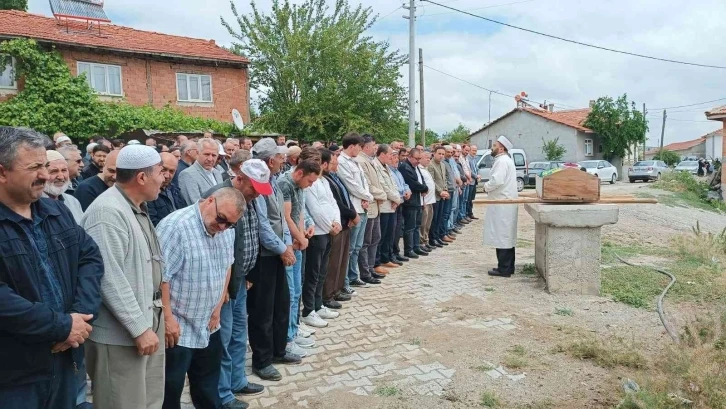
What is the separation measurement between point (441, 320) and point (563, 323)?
1221 millimetres

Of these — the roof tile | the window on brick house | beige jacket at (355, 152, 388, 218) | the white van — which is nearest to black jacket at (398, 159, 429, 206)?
beige jacket at (355, 152, 388, 218)

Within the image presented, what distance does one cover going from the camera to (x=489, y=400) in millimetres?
3637

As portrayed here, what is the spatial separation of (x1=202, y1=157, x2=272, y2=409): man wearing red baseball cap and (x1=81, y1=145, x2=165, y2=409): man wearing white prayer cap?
0.63m

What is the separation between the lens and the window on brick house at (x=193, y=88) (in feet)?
63.4

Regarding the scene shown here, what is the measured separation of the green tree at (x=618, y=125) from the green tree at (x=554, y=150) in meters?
2.52

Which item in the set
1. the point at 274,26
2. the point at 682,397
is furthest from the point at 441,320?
the point at 274,26

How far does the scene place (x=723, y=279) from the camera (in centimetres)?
646

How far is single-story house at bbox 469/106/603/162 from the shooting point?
36.2 meters

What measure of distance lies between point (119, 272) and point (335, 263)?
11.2ft

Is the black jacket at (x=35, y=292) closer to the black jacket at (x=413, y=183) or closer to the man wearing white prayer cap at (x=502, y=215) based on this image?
the man wearing white prayer cap at (x=502, y=215)

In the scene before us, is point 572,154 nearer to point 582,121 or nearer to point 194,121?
point 582,121

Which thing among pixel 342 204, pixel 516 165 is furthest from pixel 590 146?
pixel 342 204

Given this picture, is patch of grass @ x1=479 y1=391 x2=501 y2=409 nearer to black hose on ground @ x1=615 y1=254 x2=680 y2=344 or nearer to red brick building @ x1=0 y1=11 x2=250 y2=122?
black hose on ground @ x1=615 y1=254 x2=680 y2=344

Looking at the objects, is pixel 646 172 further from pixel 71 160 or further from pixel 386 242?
pixel 71 160
